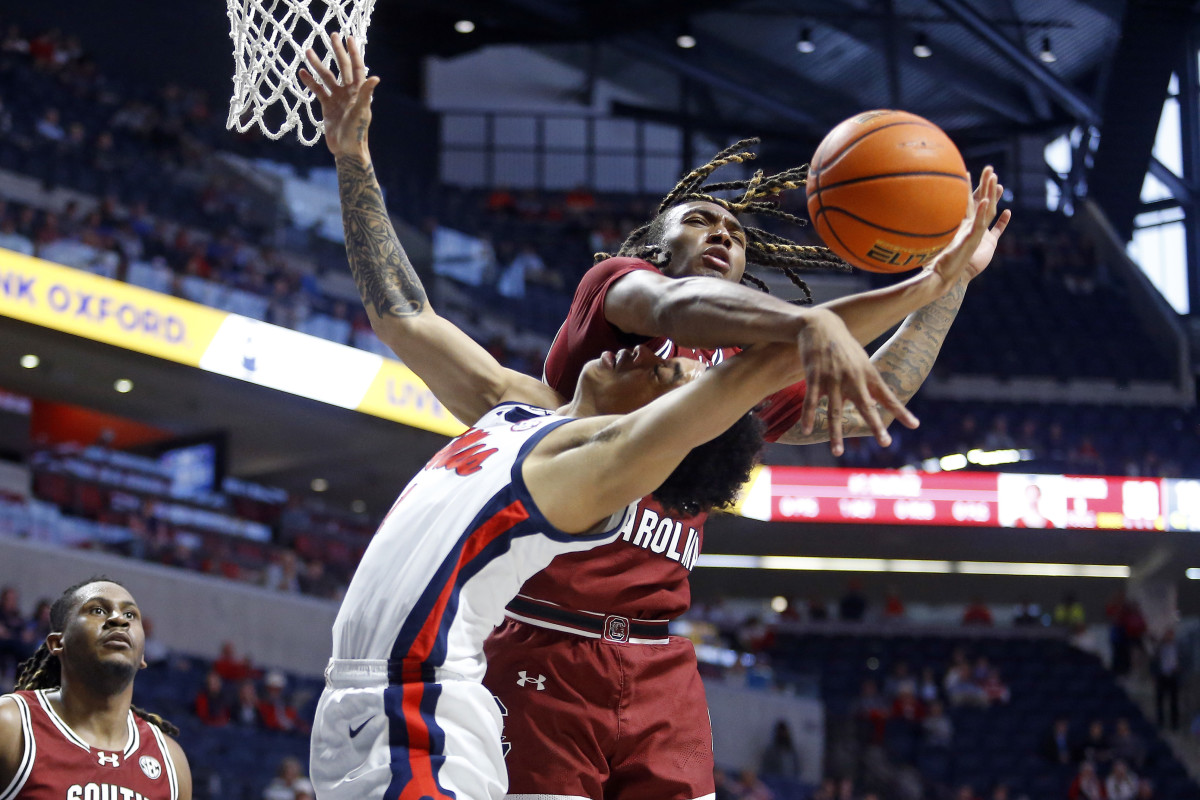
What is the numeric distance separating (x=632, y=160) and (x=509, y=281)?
8150 mm

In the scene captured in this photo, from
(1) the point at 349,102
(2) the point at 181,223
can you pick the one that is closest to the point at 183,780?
(1) the point at 349,102

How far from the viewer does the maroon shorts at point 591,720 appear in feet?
9.55

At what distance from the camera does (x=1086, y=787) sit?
13.3 metres

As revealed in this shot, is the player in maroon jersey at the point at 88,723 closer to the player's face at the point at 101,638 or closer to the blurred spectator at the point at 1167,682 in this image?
the player's face at the point at 101,638

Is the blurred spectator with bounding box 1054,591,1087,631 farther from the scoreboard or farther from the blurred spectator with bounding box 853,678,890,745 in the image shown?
the blurred spectator with bounding box 853,678,890,745

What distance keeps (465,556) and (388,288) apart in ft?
3.70

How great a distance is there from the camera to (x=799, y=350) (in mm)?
2275

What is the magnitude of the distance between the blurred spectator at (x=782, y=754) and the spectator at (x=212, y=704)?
5973mm

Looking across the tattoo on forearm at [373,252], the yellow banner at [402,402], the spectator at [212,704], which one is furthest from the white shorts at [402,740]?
the yellow banner at [402,402]

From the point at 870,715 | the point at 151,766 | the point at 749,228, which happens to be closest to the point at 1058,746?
the point at 870,715

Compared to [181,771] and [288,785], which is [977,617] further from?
[181,771]

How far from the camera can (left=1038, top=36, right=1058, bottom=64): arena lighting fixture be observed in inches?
837

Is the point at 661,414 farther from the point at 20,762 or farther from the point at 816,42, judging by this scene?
the point at 816,42

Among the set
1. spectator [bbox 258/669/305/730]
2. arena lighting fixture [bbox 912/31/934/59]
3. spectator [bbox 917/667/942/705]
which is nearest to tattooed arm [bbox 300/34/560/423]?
spectator [bbox 258/669/305/730]
